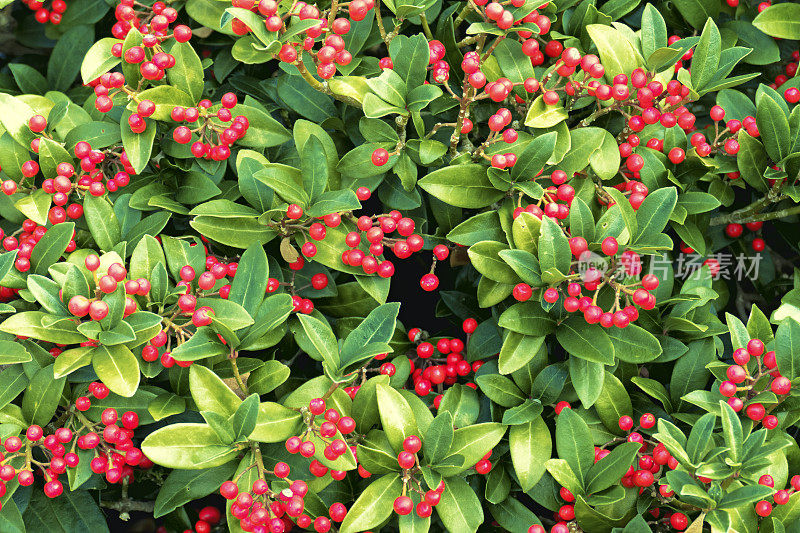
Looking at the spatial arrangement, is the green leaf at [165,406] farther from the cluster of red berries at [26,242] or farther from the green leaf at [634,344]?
the green leaf at [634,344]

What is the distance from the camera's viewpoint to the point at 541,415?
208cm

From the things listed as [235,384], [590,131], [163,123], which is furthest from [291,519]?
[590,131]

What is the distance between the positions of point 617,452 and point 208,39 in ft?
5.95

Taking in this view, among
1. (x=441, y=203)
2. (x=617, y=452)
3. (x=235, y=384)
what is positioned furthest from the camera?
(x=441, y=203)

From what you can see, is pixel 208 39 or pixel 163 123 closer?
pixel 163 123

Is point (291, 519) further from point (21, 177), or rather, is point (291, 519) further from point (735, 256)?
point (735, 256)

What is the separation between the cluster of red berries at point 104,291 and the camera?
1.75 metres

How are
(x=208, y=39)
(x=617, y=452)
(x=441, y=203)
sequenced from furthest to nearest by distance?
(x=208, y=39) < (x=441, y=203) < (x=617, y=452)

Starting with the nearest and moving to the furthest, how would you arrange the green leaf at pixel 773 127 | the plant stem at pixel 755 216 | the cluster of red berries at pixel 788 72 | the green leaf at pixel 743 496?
the green leaf at pixel 743 496 → the green leaf at pixel 773 127 → the plant stem at pixel 755 216 → the cluster of red berries at pixel 788 72

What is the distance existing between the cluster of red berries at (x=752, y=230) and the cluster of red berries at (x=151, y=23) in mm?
1802

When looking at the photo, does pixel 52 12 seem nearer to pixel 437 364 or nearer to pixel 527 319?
pixel 437 364

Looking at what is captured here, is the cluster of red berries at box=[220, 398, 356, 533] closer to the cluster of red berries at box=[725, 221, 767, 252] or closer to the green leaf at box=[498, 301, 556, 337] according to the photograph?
the green leaf at box=[498, 301, 556, 337]

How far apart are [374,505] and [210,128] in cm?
111

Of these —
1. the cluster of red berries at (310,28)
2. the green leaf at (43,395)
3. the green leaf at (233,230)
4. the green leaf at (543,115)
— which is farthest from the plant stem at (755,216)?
the green leaf at (43,395)
